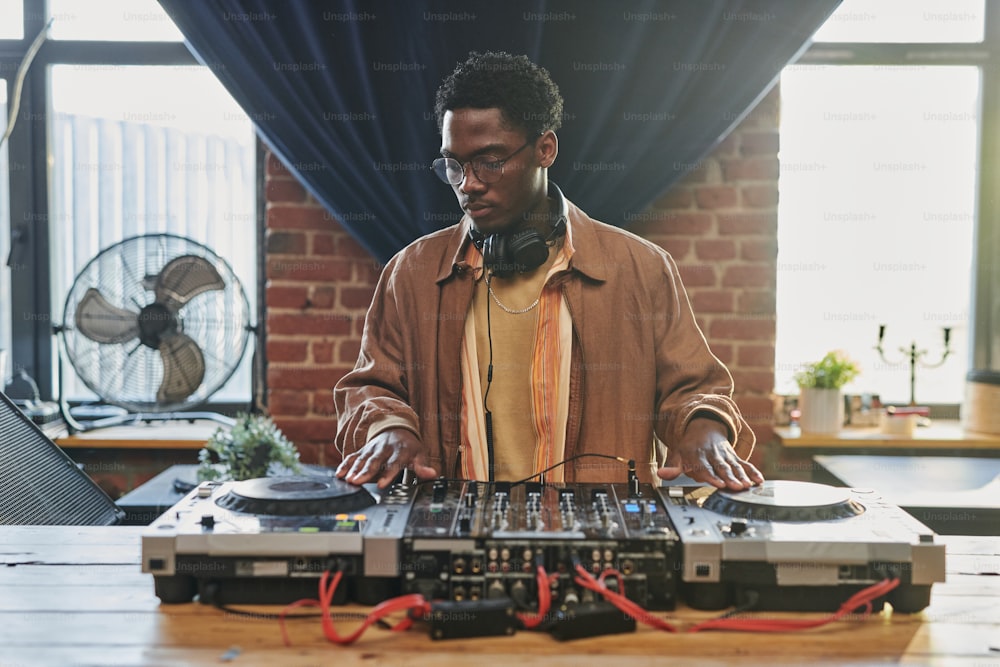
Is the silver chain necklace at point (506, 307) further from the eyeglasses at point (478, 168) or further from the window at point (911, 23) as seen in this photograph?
the window at point (911, 23)

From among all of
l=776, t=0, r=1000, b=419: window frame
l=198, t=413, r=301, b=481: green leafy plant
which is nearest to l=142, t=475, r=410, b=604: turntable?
l=198, t=413, r=301, b=481: green leafy plant

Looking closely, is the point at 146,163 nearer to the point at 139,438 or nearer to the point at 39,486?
the point at 139,438

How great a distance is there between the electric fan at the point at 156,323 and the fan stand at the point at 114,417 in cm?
20

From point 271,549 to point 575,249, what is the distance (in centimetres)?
113

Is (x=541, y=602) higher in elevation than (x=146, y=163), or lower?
lower

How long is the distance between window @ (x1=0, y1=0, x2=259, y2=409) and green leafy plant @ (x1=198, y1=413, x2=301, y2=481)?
0.74 meters

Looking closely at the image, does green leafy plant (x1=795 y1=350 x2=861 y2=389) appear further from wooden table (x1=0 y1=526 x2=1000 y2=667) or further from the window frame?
wooden table (x1=0 y1=526 x2=1000 y2=667)

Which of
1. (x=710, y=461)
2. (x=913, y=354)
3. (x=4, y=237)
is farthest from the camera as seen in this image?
(x=4, y=237)

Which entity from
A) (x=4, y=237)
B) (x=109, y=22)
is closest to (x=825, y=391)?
(x=109, y=22)

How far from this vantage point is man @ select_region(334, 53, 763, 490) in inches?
77.8

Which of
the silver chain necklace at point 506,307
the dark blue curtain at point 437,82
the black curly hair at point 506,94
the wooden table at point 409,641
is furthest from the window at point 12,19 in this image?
the wooden table at point 409,641

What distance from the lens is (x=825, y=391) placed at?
2.99 meters

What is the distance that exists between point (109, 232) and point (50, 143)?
1.29 ft

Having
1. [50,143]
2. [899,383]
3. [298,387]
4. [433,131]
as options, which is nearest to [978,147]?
[899,383]
